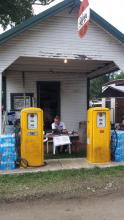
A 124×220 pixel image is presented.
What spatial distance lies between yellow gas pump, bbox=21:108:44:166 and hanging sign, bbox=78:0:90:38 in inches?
102

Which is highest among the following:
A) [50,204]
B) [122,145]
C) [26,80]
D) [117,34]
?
[117,34]

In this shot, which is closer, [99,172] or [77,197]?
[77,197]

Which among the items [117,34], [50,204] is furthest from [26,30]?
[50,204]

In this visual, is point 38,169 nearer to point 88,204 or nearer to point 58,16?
point 88,204

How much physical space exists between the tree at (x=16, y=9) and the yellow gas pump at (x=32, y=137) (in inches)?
572

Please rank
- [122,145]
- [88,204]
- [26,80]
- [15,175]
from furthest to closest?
[26,80] < [122,145] < [15,175] < [88,204]

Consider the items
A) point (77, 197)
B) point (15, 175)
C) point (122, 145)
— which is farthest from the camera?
point (122, 145)

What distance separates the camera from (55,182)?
7.28 m

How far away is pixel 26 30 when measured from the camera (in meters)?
9.61

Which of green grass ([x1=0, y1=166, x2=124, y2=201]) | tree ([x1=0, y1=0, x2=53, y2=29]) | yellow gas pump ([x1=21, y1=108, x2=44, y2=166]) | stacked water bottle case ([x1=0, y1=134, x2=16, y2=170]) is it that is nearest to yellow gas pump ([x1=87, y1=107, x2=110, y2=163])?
green grass ([x1=0, y1=166, x2=124, y2=201])

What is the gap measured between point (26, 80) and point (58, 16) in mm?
4378

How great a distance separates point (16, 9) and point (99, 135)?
1521 cm

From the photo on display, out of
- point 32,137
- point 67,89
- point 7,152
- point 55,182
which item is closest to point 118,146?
point 32,137

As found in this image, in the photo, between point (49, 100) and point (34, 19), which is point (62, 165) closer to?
point (34, 19)
